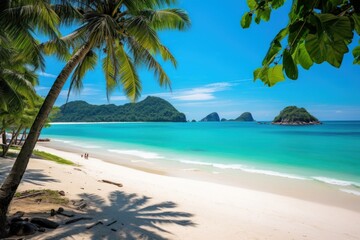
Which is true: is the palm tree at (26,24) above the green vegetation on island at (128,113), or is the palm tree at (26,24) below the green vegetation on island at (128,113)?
below

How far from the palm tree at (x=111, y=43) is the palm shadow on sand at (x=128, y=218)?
1.68 metres

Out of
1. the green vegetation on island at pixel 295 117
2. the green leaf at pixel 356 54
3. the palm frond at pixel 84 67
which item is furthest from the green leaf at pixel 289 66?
the green vegetation on island at pixel 295 117

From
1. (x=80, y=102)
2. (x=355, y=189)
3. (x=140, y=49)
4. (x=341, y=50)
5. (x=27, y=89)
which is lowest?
(x=355, y=189)

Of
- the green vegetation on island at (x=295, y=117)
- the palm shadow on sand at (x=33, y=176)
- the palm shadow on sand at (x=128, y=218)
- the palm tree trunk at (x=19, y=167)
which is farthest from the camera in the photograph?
the green vegetation on island at (x=295, y=117)

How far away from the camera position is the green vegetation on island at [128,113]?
7018 inches

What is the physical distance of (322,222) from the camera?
8320 millimetres

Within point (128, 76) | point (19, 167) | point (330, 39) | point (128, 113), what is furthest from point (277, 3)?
point (128, 113)

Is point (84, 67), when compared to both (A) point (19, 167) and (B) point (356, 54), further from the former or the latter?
(B) point (356, 54)

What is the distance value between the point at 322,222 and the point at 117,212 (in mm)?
6406

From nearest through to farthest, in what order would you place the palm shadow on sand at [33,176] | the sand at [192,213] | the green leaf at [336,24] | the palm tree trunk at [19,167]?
the green leaf at [336,24]
the palm tree trunk at [19,167]
the sand at [192,213]
the palm shadow on sand at [33,176]

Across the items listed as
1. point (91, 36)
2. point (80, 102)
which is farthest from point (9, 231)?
point (80, 102)

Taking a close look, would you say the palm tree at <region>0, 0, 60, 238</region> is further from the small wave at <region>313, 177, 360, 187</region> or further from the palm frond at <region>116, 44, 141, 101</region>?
the small wave at <region>313, 177, 360, 187</region>

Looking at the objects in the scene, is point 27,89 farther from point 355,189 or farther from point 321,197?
point 355,189

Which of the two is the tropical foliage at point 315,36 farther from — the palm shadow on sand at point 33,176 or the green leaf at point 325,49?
the palm shadow on sand at point 33,176
